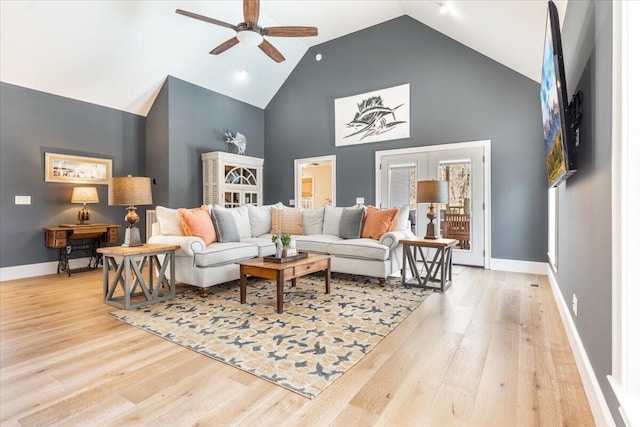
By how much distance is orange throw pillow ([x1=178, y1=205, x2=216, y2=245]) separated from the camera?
3852mm

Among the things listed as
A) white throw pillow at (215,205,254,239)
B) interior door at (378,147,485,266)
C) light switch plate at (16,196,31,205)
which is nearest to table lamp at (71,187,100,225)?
light switch plate at (16,196,31,205)

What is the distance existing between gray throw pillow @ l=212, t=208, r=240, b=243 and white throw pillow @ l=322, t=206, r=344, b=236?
56.9 inches

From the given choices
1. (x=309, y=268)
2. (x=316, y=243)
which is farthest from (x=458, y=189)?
(x=309, y=268)

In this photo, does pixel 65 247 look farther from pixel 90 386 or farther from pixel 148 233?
pixel 90 386

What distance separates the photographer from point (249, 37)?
385 cm

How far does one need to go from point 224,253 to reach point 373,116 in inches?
156

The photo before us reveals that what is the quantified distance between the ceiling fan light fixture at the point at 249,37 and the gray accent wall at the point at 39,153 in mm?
3138

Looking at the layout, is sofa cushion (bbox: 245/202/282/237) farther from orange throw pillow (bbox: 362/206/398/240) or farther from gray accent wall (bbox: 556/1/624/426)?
gray accent wall (bbox: 556/1/624/426)

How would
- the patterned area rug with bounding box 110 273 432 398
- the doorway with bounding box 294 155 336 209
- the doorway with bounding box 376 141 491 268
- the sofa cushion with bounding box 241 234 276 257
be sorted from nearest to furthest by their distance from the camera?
1. the patterned area rug with bounding box 110 273 432 398
2. the sofa cushion with bounding box 241 234 276 257
3. the doorway with bounding box 376 141 491 268
4. the doorway with bounding box 294 155 336 209

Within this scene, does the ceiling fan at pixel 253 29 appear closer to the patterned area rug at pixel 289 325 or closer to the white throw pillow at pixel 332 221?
the white throw pillow at pixel 332 221

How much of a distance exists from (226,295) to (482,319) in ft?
8.66

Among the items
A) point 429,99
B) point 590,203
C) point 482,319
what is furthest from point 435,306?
point 429,99

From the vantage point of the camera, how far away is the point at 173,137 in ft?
18.5

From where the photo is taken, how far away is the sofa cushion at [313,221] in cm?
516
